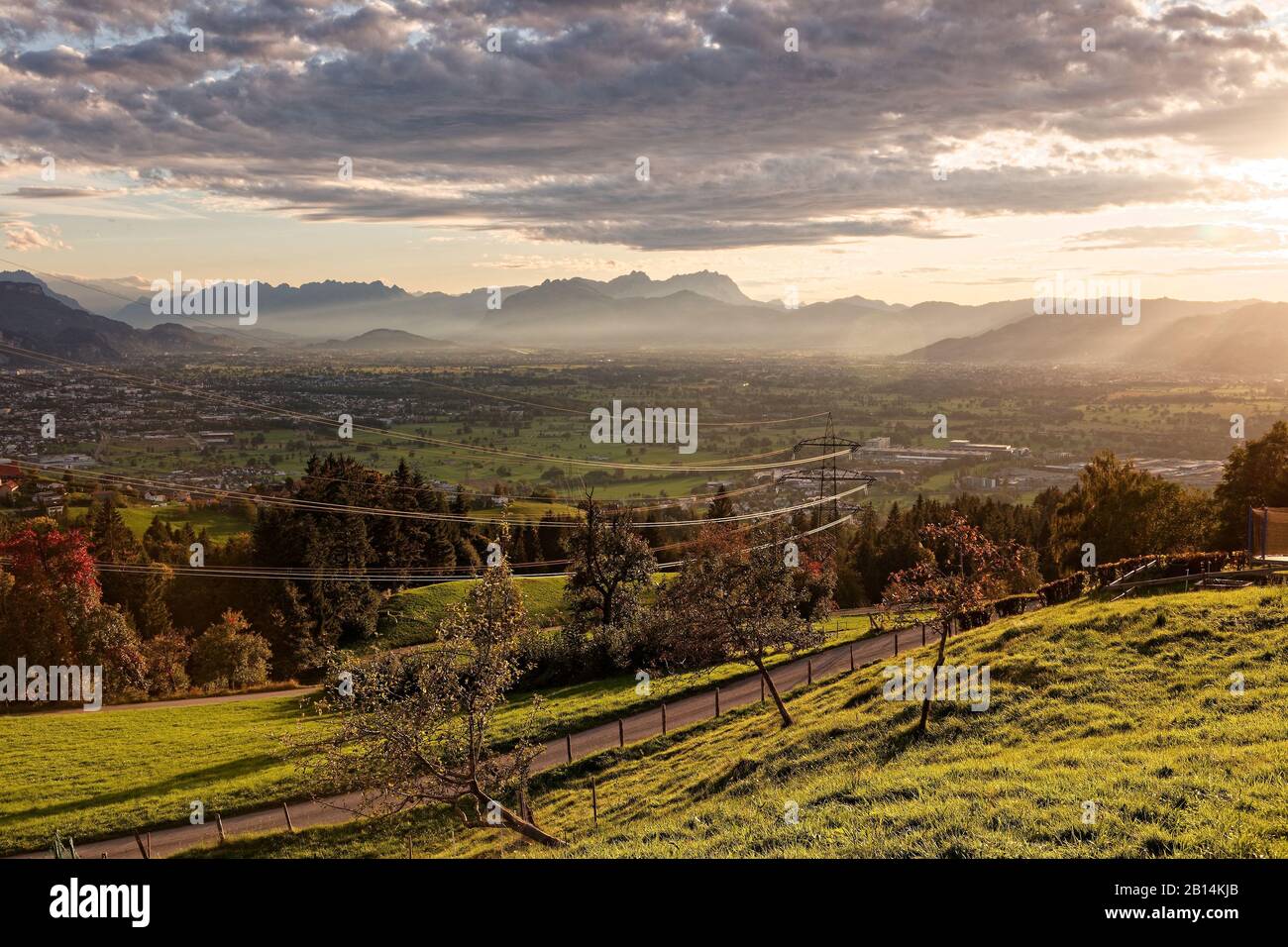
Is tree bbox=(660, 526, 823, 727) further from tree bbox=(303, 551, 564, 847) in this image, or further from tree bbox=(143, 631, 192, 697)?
tree bbox=(143, 631, 192, 697)

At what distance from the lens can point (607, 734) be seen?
1462 inches

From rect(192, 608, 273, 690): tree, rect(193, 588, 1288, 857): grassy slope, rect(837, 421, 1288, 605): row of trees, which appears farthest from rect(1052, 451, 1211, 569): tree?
rect(192, 608, 273, 690): tree

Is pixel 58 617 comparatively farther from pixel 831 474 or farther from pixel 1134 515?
pixel 831 474

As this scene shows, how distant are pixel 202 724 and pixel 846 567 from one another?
57.3 meters

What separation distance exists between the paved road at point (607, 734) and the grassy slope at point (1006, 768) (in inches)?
74.2

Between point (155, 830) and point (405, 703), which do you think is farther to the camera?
point (155, 830)

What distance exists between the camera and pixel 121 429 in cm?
14125

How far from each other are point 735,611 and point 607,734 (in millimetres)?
9855

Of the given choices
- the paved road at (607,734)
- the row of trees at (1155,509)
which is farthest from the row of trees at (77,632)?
the row of trees at (1155,509)

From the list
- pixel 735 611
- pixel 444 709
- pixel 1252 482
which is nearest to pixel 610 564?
pixel 735 611
